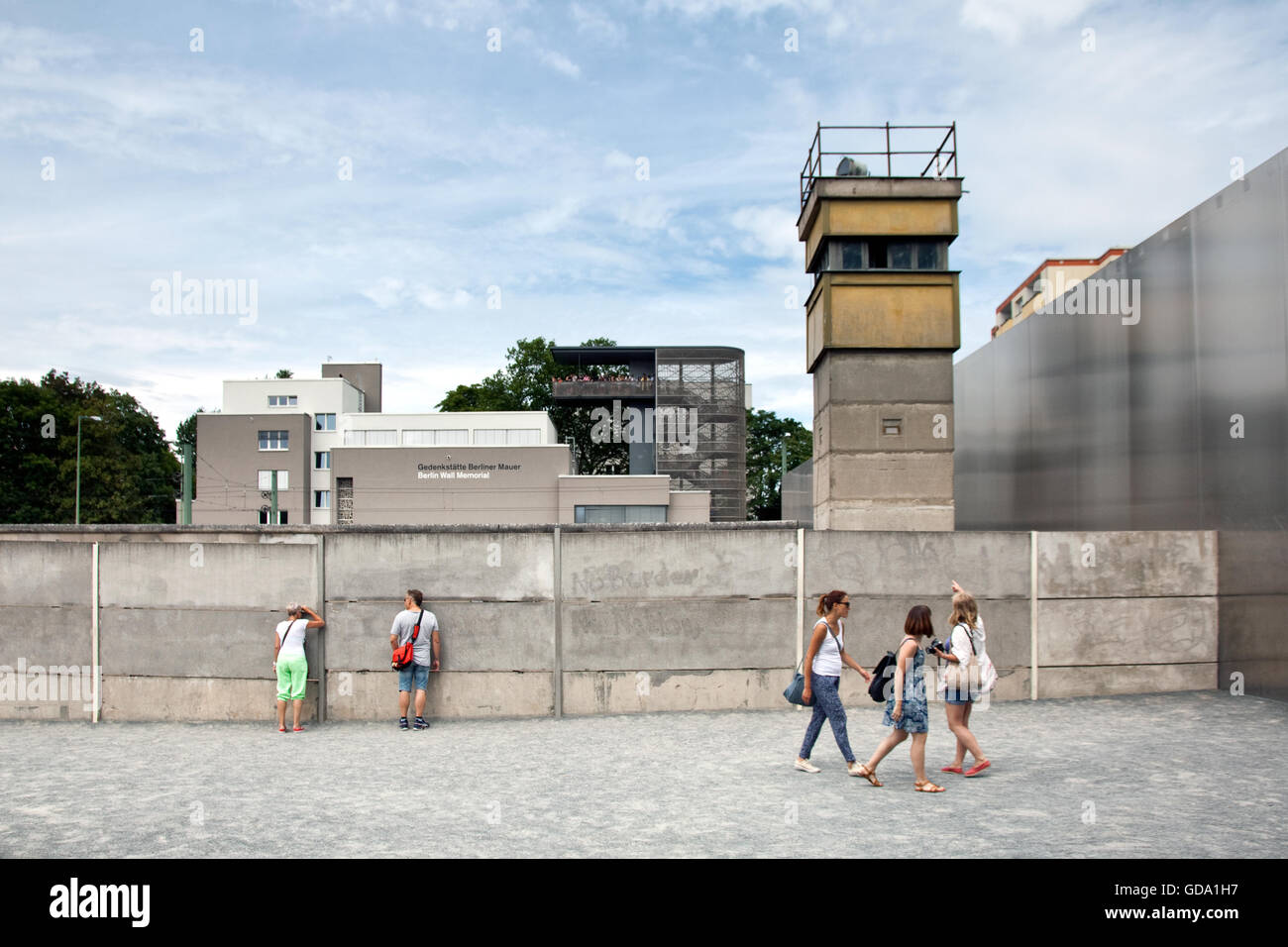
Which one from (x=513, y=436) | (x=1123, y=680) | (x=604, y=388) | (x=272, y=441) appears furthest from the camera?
(x=272, y=441)

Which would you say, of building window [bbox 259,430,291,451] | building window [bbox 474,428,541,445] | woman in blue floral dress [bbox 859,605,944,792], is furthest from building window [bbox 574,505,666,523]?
woman in blue floral dress [bbox 859,605,944,792]

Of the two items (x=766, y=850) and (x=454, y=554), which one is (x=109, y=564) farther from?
(x=766, y=850)

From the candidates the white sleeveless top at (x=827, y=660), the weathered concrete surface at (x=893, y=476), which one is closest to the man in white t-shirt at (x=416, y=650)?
the white sleeveless top at (x=827, y=660)

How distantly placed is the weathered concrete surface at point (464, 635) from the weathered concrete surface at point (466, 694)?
0.14 m

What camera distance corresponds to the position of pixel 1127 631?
13.0 m

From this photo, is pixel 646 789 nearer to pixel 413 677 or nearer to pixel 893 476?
pixel 413 677

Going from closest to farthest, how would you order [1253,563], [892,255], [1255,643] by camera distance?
[1255,643], [1253,563], [892,255]

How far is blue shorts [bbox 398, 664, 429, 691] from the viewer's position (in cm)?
1194

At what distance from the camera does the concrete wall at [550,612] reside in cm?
1238

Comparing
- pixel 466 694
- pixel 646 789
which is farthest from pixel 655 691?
pixel 646 789

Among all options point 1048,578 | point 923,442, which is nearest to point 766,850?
point 1048,578

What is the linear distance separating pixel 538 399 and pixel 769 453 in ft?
77.9

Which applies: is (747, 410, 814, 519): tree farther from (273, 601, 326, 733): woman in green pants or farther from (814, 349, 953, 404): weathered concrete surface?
(273, 601, 326, 733): woman in green pants

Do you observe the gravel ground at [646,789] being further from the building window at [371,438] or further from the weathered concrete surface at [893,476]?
the building window at [371,438]
